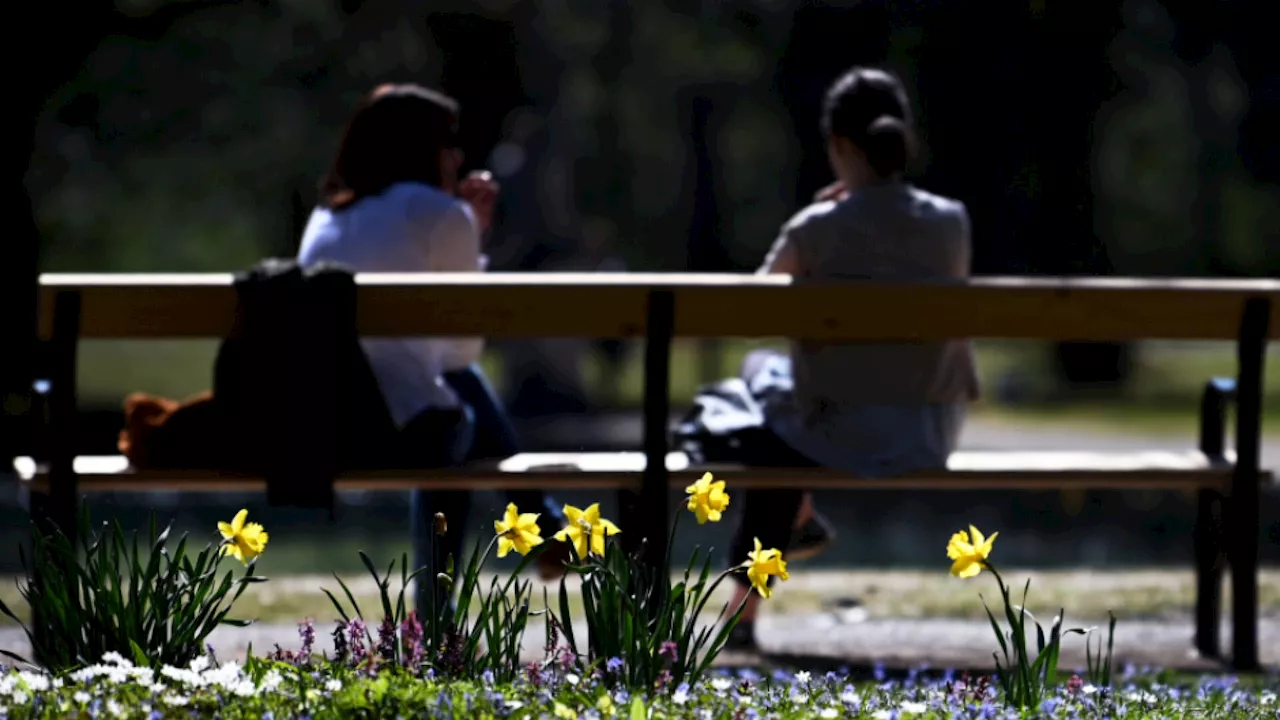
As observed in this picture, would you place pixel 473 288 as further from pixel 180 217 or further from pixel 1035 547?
pixel 180 217

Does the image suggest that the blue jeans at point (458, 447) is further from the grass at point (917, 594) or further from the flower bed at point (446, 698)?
the flower bed at point (446, 698)

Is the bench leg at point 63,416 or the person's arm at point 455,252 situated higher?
the person's arm at point 455,252

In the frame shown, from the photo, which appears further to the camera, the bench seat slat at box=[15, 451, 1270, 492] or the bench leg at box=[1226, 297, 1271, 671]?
the bench leg at box=[1226, 297, 1271, 671]

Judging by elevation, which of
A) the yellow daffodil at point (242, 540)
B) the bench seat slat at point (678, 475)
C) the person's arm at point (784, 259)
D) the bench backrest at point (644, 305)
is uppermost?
Result: the person's arm at point (784, 259)

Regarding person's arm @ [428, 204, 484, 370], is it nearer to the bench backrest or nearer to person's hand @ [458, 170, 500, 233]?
person's hand @ [458, 170, 500, 233]

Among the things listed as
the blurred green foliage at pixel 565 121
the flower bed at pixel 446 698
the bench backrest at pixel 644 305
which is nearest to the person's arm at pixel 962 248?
the bench backrest at pixel 644 305

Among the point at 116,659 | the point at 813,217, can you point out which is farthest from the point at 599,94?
the point at 116,659

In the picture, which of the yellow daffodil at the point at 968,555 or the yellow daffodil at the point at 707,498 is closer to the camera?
the yellow daffodil at the point at 968,555

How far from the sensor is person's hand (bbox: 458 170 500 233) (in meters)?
6.37

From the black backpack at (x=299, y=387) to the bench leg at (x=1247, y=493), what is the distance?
2259mm

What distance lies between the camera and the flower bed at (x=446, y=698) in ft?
11.4

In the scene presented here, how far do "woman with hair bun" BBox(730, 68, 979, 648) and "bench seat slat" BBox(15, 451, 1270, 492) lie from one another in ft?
0.36

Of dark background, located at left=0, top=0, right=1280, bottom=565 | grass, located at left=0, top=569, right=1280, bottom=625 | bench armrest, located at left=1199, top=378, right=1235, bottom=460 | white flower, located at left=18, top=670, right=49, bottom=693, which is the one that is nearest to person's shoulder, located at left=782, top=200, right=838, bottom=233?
bench armrest, located at left=1199, top=378, right=1235, bottom=460

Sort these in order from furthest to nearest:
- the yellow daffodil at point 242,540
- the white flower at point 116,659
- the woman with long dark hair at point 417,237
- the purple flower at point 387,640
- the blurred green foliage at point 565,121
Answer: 1. the blurred green foliage at point 565,121
2. the woman with long dark hair at point 417,237
3. the yellow daffodil at point 242,540
4. the purple flower at point 387,640
5. the white flower at point 116,659
